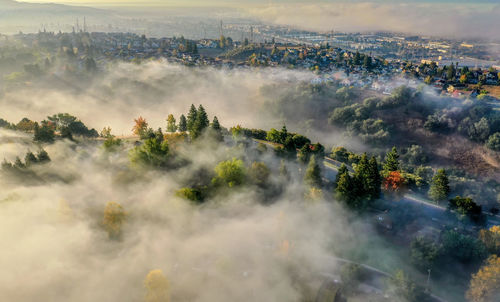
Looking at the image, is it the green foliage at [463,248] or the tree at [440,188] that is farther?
the tree at [440,188]

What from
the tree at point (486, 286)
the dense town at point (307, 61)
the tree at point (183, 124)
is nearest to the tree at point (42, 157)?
the tree at point (183, 124)

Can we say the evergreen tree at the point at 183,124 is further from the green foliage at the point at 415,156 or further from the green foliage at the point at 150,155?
the green foliage at the point at 415,156

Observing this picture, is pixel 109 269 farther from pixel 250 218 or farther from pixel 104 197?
pixel 250 218

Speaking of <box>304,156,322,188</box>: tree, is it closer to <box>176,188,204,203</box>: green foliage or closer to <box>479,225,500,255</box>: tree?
<box>176,188,204,203</box>: green foliage

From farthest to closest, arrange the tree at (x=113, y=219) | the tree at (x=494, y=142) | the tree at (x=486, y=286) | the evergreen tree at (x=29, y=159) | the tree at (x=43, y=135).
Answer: the tree at (x=494, y=142) → the tree at (x=43, y=135) → the evergreen tree at (x=29, y=159) → the tree at (x=113, y=219) → the tree at (x=486, y=286)

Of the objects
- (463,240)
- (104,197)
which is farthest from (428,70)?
(104,197)

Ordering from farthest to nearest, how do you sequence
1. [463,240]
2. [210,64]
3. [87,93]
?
[210,64] < [87,93] < [463,240]

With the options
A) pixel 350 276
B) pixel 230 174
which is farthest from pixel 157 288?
pixel 350 276

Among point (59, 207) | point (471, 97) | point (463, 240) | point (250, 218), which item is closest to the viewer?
point (463, 240)

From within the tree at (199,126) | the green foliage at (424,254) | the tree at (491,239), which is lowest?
the green foliage at (424,254)
